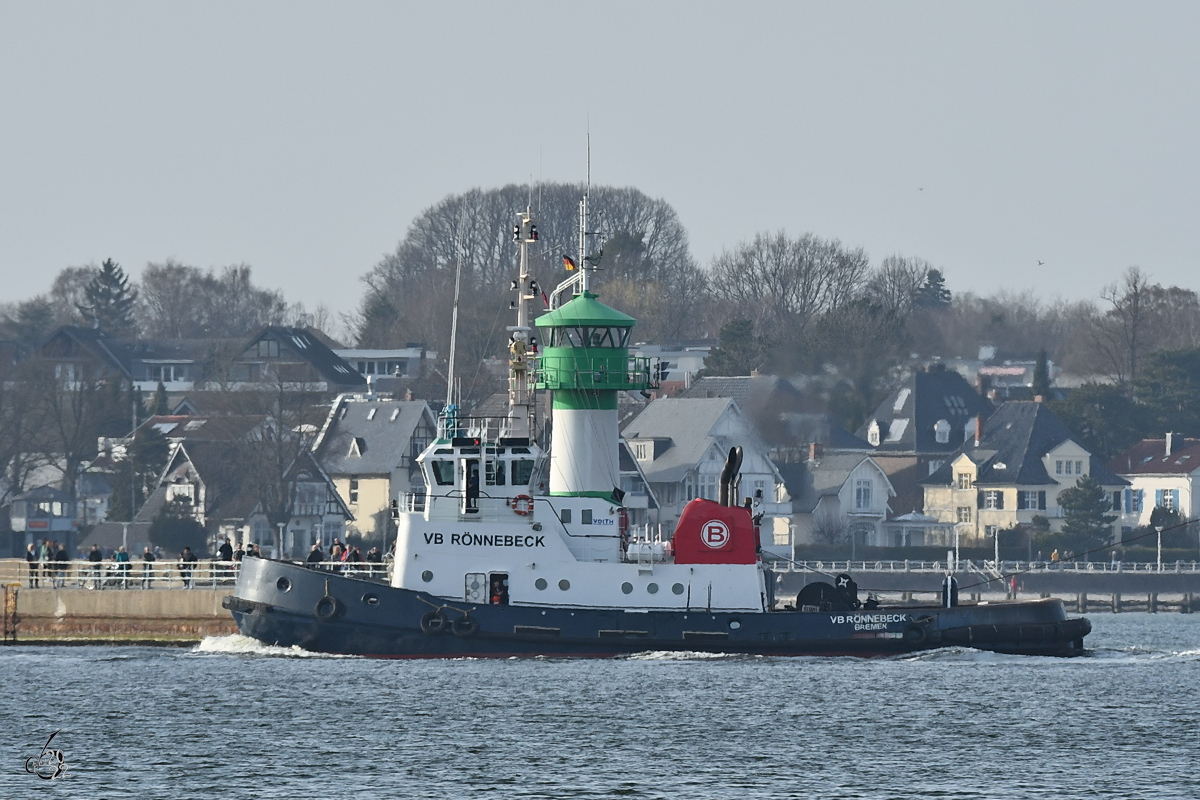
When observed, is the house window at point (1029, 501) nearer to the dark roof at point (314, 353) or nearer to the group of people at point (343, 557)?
the dark roof at point (314, 353)

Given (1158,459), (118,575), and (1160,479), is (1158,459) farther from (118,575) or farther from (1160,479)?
(118,575)

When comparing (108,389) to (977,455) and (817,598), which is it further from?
(817,598)

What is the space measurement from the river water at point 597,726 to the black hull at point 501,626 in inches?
19.1

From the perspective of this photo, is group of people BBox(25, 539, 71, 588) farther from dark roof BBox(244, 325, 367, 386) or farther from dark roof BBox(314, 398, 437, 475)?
dark roof BBox(244, 325, 367, 386)

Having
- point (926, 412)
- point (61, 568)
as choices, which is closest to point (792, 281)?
point (926, 412)

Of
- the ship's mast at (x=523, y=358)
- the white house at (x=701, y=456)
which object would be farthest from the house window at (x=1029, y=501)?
the ship's mast at (x=523, y=358)

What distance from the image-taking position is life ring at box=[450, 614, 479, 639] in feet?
138

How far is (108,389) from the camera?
338 feet

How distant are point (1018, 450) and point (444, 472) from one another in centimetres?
6122

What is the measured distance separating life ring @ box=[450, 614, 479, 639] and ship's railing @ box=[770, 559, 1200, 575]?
4324 cm

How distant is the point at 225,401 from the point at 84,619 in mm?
43084

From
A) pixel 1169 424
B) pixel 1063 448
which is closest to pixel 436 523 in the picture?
pixel 1063 448

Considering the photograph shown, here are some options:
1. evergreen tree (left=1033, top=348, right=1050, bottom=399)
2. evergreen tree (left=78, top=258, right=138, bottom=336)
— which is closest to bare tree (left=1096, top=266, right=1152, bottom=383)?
evergreen tree (left=1033, top=348, right=1050, bottom=399)

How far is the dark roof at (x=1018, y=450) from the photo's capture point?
9888 cm
